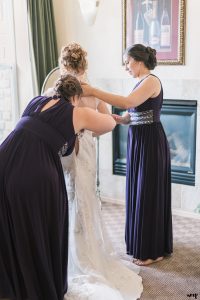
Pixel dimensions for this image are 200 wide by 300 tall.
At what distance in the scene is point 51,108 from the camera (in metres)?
1.97

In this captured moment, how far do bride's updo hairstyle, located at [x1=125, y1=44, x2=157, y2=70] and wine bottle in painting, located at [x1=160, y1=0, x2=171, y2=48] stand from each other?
0.91 meters

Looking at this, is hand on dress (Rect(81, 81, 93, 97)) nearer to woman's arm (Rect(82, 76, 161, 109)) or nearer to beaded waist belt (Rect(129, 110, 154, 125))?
woman's arm (Rect(82, 76, 161, 109))

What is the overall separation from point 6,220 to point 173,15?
2371 millimetres

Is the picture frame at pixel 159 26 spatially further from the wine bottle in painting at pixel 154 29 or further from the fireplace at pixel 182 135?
the fireplace at pixel 182 135

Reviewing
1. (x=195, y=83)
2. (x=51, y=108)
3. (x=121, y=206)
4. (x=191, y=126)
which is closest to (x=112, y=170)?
(x=121, y=206)

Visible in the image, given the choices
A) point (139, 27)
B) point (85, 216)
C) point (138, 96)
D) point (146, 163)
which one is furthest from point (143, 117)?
point (139, 27)

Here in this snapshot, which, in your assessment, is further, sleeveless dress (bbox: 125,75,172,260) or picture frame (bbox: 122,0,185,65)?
picture frame (bbox: 122,0,185,65)

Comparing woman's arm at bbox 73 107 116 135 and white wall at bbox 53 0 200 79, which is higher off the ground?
white wall at bbox 53 0 200 79

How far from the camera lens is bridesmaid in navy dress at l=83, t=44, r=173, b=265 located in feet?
8.86

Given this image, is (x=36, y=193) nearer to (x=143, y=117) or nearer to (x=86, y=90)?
(x=86, y=90)

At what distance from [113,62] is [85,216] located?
1866 millimetres

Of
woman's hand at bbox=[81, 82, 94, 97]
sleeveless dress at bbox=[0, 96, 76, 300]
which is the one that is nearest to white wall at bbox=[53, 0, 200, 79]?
woman's hand at bbox=[81, 82, 94, 97]

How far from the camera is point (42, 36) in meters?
3.85

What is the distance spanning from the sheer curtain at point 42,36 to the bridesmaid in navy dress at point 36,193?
1887 millimetres
